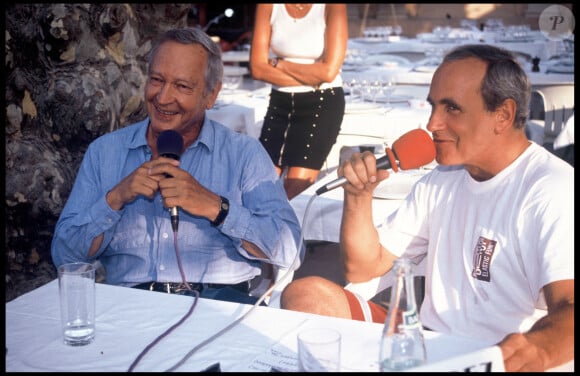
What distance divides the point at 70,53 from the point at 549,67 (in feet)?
15.5

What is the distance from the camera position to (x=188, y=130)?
2.62 metres

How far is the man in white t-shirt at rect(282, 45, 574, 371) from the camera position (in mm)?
1938

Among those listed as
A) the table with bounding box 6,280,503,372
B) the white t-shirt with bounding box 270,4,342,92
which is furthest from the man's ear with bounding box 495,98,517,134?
the white t-shirt with bounding box 270,4,342,92

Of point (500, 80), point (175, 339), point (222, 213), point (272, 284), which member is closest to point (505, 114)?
point (500, 80)

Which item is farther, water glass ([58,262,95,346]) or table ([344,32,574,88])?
table ([344,32,574,88])

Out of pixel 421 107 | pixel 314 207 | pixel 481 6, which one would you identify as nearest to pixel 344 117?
pixel 421 107

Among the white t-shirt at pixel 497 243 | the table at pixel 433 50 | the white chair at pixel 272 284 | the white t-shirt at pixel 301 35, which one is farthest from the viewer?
the table at pixel 433 50

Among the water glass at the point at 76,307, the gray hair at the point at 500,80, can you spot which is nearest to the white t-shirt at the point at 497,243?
the gray hair at the point at 500,80

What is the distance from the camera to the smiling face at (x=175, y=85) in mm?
2551

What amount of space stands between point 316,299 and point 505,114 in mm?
762

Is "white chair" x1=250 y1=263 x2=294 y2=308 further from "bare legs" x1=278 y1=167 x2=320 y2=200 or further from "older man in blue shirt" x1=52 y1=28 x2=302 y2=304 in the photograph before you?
"bare legs" x1=278 y1=167 x2=320 y2=200

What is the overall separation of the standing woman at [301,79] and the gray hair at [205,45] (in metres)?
1.44

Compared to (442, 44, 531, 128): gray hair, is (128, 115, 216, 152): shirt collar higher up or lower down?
lower down

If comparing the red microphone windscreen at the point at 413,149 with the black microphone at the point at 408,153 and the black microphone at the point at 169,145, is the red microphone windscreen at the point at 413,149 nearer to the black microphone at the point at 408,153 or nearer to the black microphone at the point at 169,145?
the black microphone at the point at 408,153
